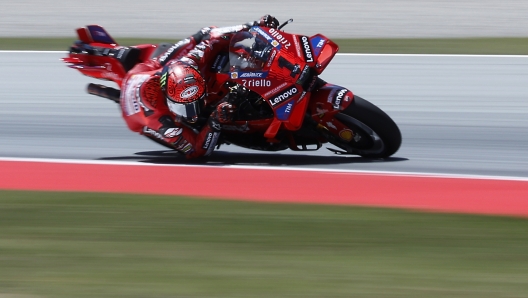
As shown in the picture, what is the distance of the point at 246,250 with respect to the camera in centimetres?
541

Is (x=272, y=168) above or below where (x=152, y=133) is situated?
above

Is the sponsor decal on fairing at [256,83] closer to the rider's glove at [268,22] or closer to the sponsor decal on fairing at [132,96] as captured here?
the rider's glove at [268,22]

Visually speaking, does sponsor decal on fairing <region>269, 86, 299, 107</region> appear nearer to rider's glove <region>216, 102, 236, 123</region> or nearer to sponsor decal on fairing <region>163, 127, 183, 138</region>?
rider's glove <region>216, 102, 236, 123</region>

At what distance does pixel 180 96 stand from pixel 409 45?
6.87m

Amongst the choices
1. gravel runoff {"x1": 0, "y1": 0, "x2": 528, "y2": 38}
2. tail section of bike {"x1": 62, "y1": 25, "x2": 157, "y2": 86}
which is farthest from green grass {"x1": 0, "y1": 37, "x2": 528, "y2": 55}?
tail section of bike {"x1": 62, "y1": 25, "x2": 157, "y2": 86}

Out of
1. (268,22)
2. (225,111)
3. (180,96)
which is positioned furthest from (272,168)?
(268,22)

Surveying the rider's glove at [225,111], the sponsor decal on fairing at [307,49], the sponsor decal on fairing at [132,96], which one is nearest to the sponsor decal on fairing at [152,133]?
the sponsor decal on fairing at [132,96]

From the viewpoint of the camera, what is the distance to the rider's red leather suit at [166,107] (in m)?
7.94

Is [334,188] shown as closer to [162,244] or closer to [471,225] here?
[471,225]

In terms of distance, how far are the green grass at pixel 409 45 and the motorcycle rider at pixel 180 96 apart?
5613 millimetres

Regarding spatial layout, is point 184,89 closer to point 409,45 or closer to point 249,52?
point 249,52

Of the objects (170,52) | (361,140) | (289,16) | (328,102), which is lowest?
(289,16)

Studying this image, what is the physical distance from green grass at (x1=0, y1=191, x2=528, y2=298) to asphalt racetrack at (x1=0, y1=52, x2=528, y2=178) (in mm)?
1907

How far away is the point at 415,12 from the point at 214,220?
37.0 ft
